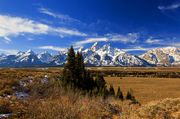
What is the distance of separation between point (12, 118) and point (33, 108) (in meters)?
0.71

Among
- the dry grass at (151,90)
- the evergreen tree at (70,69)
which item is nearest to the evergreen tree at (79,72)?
the evergreen tree at (70,69)

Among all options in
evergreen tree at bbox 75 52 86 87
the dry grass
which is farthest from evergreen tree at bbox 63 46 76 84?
the dry grass

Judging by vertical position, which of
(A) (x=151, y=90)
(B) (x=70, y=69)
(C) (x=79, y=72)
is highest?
(B) (x=70, y=69)

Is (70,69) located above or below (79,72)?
above

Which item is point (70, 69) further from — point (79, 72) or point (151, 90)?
point (151, 90)

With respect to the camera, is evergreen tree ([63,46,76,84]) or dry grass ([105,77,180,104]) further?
dry grass ([105,77,180,104])

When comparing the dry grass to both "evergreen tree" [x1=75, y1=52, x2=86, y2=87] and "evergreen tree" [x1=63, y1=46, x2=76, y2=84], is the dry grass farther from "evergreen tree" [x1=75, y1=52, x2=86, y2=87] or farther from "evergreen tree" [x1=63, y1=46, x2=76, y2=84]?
"evergreen tree" [x1=63, y1=46, x2=76, y2=84]

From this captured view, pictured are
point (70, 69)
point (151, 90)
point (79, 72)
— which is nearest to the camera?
point (70, 69)

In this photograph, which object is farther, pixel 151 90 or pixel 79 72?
pixel 151 90

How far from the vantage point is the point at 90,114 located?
1082cm

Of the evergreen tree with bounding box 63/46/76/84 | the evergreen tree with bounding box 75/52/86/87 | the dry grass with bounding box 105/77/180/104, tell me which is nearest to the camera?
the evergreen tree with bounding box 63/46/76/84

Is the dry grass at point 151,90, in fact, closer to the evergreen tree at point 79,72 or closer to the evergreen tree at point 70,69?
the evergreen tree at point 79,72

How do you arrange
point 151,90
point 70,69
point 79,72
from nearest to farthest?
point 70,69 → point 79,72 → point 151,90

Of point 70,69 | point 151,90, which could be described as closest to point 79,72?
point 70,69
